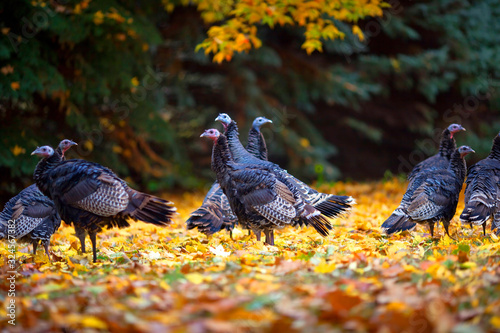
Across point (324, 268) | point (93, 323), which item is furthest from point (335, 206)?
point (93, 323)

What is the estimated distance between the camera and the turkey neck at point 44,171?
6.13 metres

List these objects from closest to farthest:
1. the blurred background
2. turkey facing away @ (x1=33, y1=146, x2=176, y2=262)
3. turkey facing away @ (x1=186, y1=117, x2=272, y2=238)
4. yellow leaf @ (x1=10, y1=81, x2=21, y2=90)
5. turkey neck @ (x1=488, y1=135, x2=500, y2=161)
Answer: turkey facing away @ (x1=33, y1=146, x2=176, y2=262)
turkey facing away @ (x1=186, y1=117, x2=272, y2=238)
turkey neck @ (x1=488, y1=135, x2=500, y2=161)
yellow leaf @ (x1=10, y1=81, x2=21, y2=90)
the blurred background

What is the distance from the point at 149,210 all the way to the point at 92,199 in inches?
24.1

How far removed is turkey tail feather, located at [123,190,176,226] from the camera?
237 inches

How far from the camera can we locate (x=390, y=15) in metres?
16.8

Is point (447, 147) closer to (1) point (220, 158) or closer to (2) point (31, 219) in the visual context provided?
(1) point (220, 158)

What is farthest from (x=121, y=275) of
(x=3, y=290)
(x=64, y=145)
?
(x=64, y=145)

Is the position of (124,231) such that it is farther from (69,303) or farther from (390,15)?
(390,15)

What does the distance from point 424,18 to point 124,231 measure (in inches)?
530

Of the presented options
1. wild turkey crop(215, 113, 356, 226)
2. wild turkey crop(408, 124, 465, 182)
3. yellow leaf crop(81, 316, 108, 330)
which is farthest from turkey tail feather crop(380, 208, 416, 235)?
yellow leaf crop(81, 316, 108, 330)

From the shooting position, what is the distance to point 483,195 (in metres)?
6.29

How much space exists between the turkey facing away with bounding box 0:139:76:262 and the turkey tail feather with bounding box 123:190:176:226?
1058 mm

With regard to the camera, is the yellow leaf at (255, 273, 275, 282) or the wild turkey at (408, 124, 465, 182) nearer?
the yellow leaf at (255, 273, 275, 282)

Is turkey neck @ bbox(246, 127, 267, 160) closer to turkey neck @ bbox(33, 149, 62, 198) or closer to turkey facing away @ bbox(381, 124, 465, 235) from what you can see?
turkey facing away @ bbox(381, 124, 465, 235)
